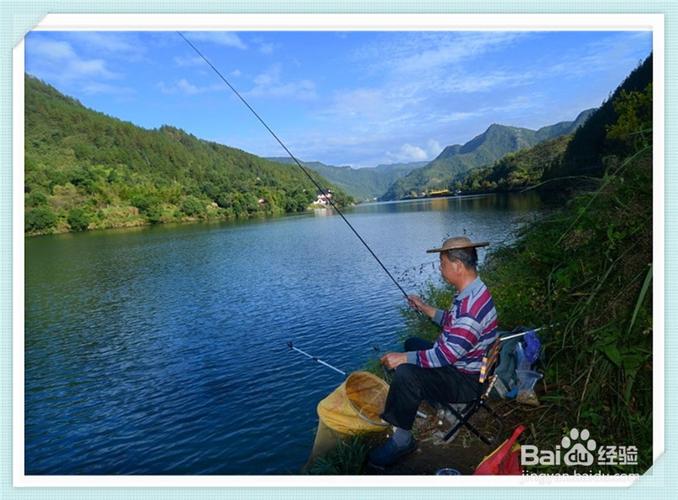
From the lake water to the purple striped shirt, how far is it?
120 inches

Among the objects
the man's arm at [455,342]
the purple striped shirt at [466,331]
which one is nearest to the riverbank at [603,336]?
the purple striped shirt at [466,331]

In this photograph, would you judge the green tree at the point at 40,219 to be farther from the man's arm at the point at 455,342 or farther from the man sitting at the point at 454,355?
A: the man's arm at the point at 455,342

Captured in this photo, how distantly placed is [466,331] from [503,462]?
1013mm

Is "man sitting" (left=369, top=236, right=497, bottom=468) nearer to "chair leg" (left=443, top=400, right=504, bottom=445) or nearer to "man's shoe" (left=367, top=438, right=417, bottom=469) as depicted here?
"chair leg" (left=443, top=400, right=504, bottom=445)

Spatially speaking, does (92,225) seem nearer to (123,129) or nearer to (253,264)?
(253,264)

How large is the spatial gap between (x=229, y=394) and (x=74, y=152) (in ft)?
315

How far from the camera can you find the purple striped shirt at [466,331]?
305 cm

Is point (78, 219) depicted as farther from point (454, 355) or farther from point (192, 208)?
point (454, 355)

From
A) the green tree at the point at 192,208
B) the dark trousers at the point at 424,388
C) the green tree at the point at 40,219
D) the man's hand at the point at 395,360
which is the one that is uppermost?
the green tree at the point at 192,208

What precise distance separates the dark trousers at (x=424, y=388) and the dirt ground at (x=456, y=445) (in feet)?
1.90

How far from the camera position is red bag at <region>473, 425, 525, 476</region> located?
10.1ft

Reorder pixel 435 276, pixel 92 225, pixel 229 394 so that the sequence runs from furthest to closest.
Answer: pixel 92 225
pixel 435 276
pixel 229 394

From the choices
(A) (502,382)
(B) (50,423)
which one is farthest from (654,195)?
(B) (50,423)
